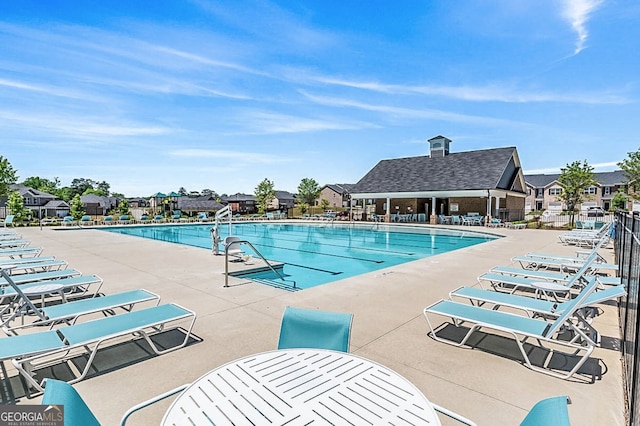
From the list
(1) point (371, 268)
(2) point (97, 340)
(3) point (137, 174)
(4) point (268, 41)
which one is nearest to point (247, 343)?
(2) point (97, 340)

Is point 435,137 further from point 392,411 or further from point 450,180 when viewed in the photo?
point 392,411

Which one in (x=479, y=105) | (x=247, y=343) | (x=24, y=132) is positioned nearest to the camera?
(x=247, y=343)

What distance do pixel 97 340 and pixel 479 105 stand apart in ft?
87.1

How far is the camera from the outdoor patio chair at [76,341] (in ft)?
9.32

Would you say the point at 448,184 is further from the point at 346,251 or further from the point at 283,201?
the point at 283,201

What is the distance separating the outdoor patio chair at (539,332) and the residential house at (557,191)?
168 feet

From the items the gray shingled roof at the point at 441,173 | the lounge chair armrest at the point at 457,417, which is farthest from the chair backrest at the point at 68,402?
the gray shingled roof at the point at 441,173

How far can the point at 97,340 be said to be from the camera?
3164 millimetres

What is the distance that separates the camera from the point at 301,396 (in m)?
1.79

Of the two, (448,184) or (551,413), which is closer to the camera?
(551,413)

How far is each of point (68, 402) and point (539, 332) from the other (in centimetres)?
401

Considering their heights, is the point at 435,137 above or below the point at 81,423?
above

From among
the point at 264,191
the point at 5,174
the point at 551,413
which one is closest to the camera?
the point at 551,413

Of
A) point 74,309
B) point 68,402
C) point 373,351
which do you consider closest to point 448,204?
point 373,351
